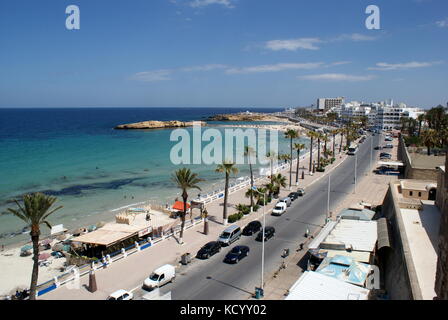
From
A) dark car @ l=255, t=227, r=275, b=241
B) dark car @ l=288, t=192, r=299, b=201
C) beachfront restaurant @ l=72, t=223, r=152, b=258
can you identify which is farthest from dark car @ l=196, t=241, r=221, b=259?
dark car @ l=288, t=192, r=299, b=201

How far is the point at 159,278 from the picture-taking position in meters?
19.5

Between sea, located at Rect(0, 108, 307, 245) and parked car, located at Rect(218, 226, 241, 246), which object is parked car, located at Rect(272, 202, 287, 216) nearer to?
parked car, located at Rect(218, 226, 241, 246)

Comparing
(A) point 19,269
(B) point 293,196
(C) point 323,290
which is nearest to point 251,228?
(C) point 323,290

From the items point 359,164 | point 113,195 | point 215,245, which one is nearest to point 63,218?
point 113,195

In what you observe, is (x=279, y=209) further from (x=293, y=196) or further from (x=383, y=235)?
(x=383, y=235)

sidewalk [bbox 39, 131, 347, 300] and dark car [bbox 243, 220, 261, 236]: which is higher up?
dark car [bbox 243, 220, 261, 236]

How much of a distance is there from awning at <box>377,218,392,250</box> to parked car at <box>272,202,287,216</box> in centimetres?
992

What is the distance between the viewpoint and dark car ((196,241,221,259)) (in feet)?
77.2

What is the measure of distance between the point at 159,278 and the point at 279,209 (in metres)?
17.2

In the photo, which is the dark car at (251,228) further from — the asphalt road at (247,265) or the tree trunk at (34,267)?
the tree trunk at (34,267)
